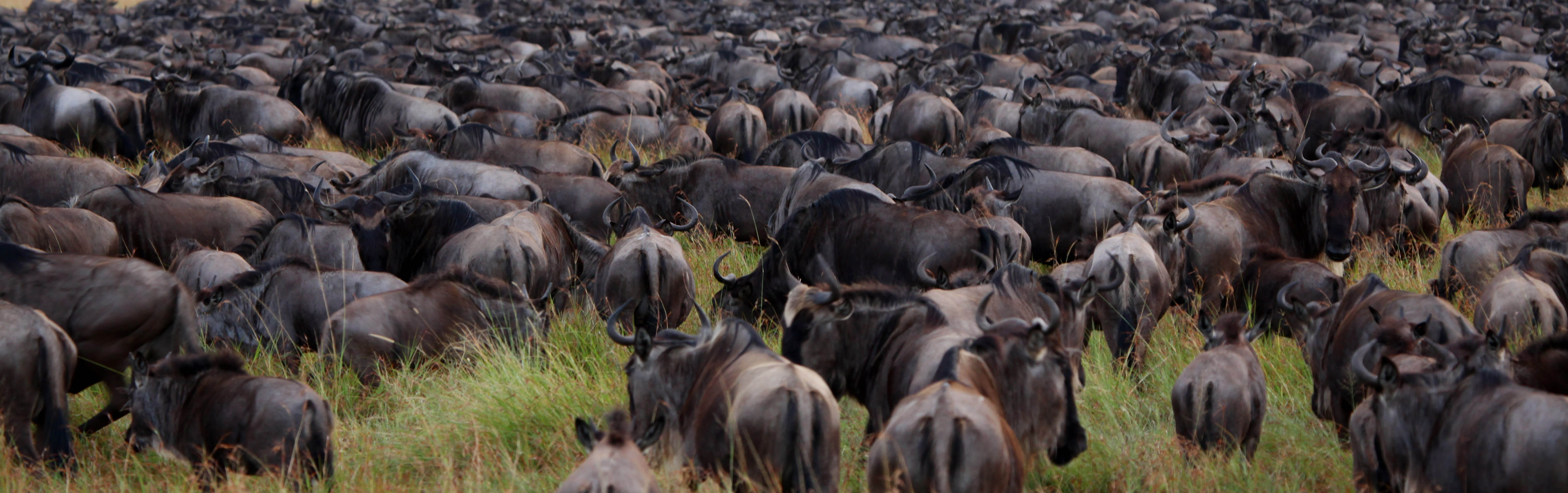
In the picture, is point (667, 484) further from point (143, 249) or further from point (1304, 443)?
point (143, 249)

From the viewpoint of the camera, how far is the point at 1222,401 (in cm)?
476

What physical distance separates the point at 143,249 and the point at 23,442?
378cm

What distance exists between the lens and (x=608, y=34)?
30.1 metres

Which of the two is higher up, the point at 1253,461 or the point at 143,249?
the point at 1253,461

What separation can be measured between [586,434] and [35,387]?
245 centimetres

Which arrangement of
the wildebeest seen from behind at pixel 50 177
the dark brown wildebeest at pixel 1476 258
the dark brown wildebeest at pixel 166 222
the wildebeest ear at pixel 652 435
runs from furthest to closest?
the wildebeest seen from behind at pixel 50 177, the dark brown wildebeest at pixel 166 222, the dark brown wildebeest at pixel 1476 258, the wildebeest ear at pixel 652 435

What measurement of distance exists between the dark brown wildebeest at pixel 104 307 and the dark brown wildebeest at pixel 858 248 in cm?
277

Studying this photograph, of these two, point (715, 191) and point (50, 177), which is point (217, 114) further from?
point (715, 191)

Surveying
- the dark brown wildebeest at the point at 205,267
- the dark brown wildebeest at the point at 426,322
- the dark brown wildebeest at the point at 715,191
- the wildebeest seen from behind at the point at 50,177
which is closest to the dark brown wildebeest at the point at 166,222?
the dark brown wildebeest at the point at 205,267

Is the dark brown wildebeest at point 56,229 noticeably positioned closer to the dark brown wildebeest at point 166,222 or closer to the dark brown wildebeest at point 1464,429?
the dark brown wildebeest at point 166,222

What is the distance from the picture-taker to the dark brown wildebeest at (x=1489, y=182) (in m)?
9.68

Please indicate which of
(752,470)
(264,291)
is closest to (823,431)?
(752,470)

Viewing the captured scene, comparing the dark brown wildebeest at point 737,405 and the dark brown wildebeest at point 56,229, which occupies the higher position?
the dark brown wildebeest at point 737,405

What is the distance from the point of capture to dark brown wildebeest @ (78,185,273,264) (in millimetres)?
8164
